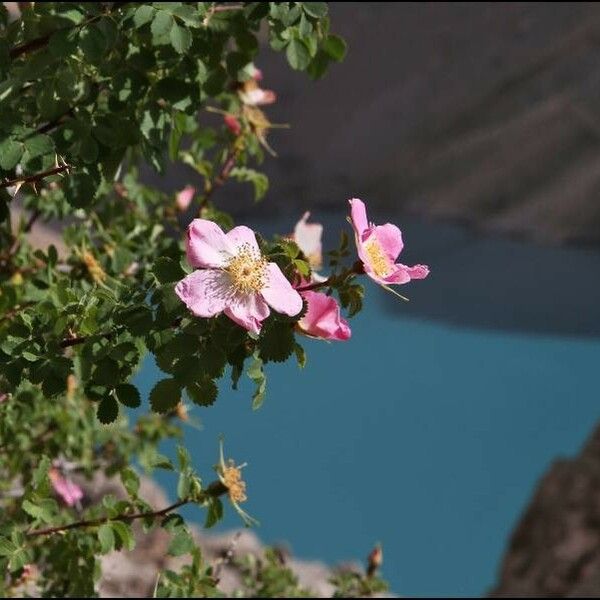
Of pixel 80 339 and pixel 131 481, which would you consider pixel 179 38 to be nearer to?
pixel 80 339

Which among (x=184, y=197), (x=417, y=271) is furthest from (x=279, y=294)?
(x=184, y=197)

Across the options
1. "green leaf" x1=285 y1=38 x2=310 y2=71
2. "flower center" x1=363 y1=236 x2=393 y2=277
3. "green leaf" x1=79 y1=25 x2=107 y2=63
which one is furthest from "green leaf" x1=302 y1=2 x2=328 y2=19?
"flower center" x1=363 y1=236 x2=393 y2=277

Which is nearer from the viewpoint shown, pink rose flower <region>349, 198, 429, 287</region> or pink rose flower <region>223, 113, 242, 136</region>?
pink rose flower <region>349, 198, 429, 287</region>

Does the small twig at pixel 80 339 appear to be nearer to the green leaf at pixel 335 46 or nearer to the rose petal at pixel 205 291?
the rose petal at pixel 205 291

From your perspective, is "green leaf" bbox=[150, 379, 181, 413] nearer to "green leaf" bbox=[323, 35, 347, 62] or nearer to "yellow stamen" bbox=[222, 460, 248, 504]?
"yellow stamen" bbox=[222, 460, 248, 504]

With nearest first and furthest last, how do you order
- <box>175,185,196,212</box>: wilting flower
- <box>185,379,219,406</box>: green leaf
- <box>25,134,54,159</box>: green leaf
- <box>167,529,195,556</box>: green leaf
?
<box>185,379,219,406</box>: green leaf
<box>25,134,54,159</box>: green leaf
<box>167,529,195,556</box>: green leaf
<box>175,185,196,212</box>: wilting flower

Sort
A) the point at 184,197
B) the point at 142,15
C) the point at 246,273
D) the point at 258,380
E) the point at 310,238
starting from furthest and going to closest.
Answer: the point at 184,197 < the point at 310,238 < the point at 142,15 < the point at 258,380 < the point at 246,273

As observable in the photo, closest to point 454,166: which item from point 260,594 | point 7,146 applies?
point 260,594
